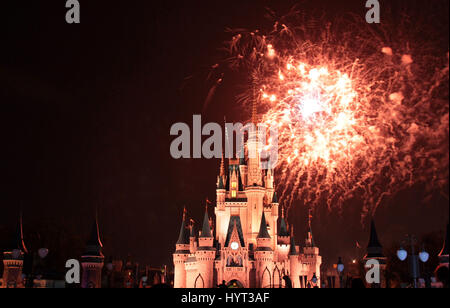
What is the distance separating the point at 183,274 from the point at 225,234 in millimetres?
9614

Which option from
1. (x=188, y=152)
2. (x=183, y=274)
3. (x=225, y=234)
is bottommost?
(x=183, y=274)

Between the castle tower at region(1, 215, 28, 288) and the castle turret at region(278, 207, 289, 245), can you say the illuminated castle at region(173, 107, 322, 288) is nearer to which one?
the castle turret at region(278, 207, 289, 245)

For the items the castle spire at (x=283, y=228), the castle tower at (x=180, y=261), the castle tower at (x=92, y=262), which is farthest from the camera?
the castle spire at (x=283, y=228)

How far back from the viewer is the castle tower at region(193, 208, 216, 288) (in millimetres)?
81688

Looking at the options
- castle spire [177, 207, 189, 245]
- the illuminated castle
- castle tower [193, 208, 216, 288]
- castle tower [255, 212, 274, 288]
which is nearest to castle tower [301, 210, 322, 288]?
the illuminated castle

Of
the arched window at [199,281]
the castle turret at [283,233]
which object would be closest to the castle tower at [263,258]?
the castle turret at [283,233]

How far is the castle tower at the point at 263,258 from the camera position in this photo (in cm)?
8194

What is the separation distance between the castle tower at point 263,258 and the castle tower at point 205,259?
7.03 metres

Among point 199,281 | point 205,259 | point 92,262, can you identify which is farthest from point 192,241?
point 92,262

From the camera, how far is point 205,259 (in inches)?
3246

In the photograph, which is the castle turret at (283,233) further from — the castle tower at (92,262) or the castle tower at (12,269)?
the castle tower at (12,269)
